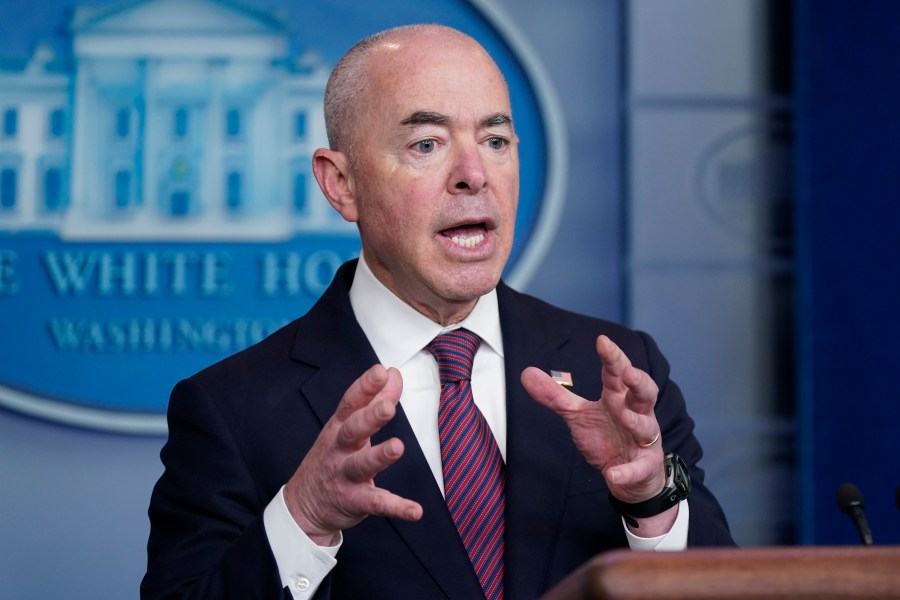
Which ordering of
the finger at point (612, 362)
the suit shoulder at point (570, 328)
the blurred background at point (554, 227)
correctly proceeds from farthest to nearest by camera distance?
the blurred background at point (554, 227) → the suit shoulder at point (570, 328) → the finger at point (612, 362)

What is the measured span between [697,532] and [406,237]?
63 centimetres

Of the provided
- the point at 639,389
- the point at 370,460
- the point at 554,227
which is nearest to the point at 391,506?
the point at 370,460

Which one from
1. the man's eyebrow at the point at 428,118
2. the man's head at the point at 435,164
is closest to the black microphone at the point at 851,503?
the man's head at the point at 435,164

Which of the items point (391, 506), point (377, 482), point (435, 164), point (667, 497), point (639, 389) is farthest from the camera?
A: point (435, 164)

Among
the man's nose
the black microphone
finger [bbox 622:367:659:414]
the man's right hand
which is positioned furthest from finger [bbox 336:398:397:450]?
the black microphone

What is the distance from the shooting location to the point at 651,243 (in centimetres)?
325

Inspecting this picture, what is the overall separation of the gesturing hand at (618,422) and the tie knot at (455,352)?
0.29m

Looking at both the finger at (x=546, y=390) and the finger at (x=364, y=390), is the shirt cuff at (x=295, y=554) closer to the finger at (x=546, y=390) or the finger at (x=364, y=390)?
the finger at (x=364, y=390)

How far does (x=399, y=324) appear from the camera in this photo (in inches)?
73.1

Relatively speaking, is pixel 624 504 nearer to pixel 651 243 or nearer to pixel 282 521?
pixel 282 521

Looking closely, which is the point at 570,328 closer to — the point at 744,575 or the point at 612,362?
the point at 612,362

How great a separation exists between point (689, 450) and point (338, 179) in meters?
0.74

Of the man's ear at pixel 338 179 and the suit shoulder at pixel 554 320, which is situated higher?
the man's ear at pixel 338 179

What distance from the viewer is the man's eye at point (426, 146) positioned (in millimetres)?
1804
